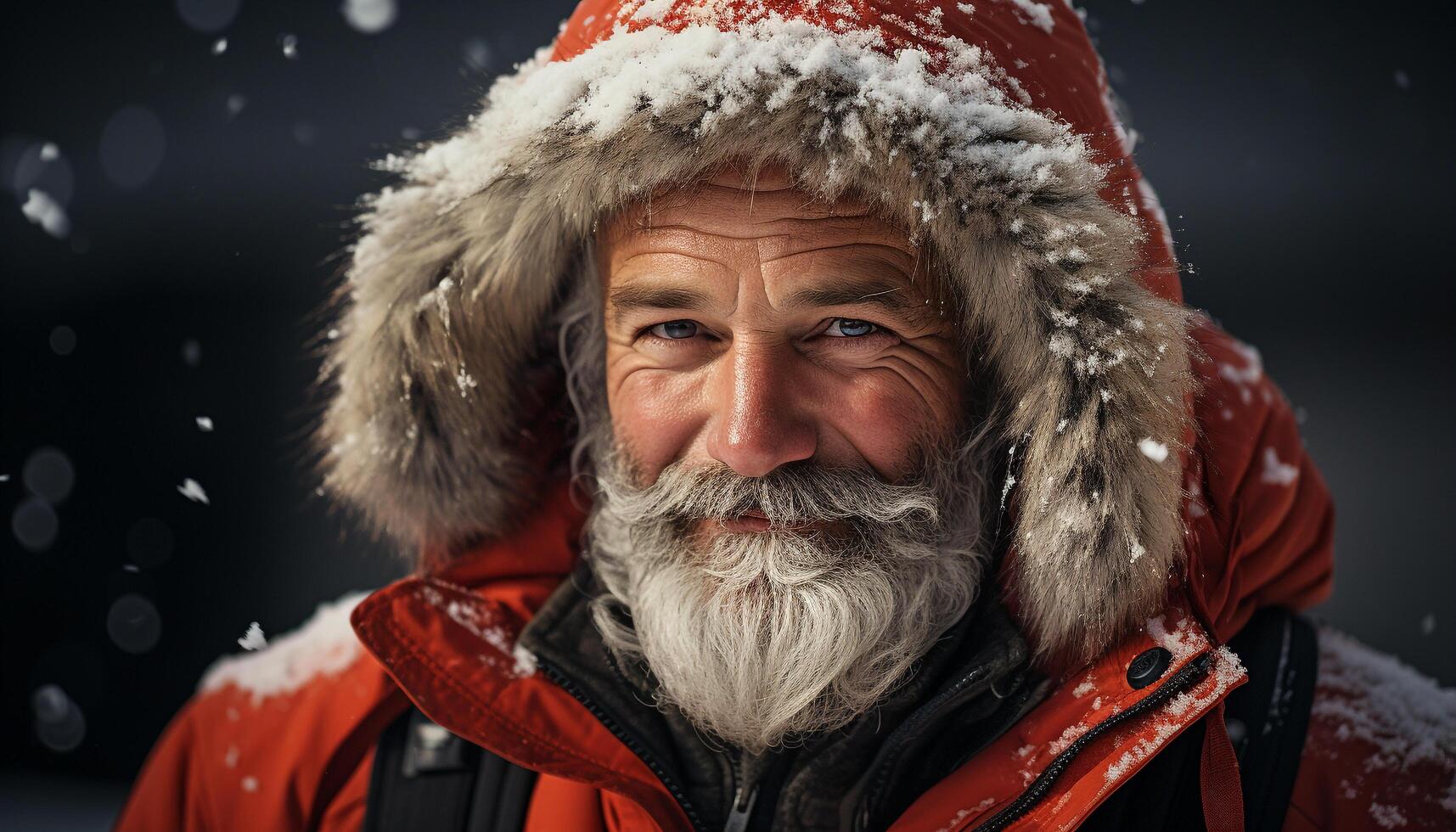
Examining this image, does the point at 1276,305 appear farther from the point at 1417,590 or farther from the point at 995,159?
the point at 995,159

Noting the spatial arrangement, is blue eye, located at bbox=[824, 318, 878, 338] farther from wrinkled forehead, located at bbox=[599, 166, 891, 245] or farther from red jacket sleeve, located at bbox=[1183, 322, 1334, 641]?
red jacket sleeve, located at bbox=[1183, 322, 1334, 641]

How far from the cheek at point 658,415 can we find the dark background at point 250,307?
243cm

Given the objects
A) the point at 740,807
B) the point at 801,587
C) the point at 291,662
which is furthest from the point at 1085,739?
the point at 291,662

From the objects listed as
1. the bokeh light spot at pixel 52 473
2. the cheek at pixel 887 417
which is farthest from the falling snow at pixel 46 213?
the cheek at pixel 887 417

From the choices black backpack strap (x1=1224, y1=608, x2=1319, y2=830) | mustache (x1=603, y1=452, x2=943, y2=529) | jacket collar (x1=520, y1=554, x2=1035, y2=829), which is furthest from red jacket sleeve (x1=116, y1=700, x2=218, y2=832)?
black backpack strap (x1=1224, y1=608, x2=1319, y2=830)

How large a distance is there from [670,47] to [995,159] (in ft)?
1.64

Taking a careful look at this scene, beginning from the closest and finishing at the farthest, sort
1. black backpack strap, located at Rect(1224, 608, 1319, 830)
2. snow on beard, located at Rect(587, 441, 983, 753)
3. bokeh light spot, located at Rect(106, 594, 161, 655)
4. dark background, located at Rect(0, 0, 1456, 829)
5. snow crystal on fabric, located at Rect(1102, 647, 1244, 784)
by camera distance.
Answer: snow crystal on fabric, located at Rect(1102, 647, 1244, 784)
black backpack strap, located at Rect(1224, 608, 1319, 830)
snow on beard, located at Rect(587, 441, 983, 753)
dark background, located at Rect(0, 0, 1456, 829)
bokeh light spot, located at Rect(106, 594, 161, 655)

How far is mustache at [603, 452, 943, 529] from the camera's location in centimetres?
144

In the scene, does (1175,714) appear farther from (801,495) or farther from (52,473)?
(52,473)

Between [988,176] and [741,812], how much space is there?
1.10 m

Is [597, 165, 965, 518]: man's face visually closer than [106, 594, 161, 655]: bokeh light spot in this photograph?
Yes

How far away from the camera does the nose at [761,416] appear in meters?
1.38

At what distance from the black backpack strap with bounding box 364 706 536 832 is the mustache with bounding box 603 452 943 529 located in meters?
0.52

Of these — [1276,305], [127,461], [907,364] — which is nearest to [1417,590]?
[1276,305]
